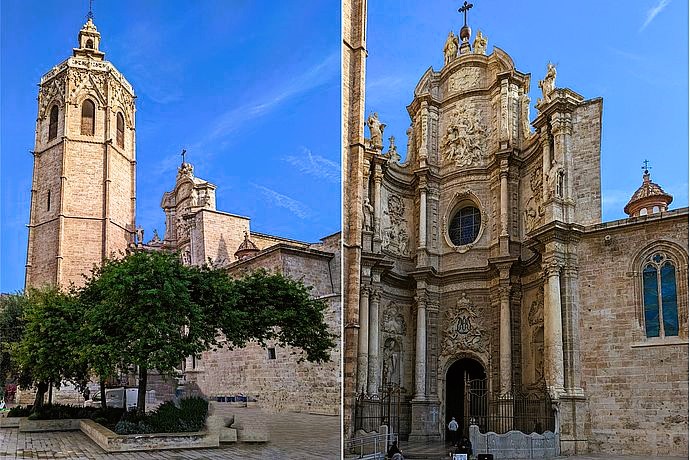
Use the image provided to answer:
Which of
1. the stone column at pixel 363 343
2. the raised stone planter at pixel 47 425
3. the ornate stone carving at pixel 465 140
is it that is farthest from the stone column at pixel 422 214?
the raised stone planter at pixel 47 425

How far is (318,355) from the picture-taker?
4.78m

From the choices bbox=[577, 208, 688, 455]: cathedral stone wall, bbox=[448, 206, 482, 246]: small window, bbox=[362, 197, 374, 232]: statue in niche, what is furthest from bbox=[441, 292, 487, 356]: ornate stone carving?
bbox=[577, 208, 688, 455]: cathedral stone wall

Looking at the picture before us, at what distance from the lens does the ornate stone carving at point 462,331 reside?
12.5 m

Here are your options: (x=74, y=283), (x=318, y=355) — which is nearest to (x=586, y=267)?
(x=318, y=355)

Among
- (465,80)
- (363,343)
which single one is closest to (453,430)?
(363,343)

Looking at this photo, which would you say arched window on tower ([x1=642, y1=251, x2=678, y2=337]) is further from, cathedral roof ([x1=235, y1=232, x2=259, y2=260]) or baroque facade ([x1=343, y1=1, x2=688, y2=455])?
cathedral roof ([x1=235, y1=232, x2=259, y2=260])

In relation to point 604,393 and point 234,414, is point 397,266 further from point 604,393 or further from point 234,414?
point 234,414

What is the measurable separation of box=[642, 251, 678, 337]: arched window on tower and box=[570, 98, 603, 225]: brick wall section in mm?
1222

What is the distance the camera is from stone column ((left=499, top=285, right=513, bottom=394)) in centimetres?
1165

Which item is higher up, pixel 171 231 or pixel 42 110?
pixel 42 110

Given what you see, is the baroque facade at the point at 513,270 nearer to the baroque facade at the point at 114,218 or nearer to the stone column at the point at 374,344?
the stone column at the point at 374,344

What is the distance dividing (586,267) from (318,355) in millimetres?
6786

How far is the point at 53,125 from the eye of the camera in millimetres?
4355

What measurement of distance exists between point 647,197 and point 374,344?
18.6 ft
